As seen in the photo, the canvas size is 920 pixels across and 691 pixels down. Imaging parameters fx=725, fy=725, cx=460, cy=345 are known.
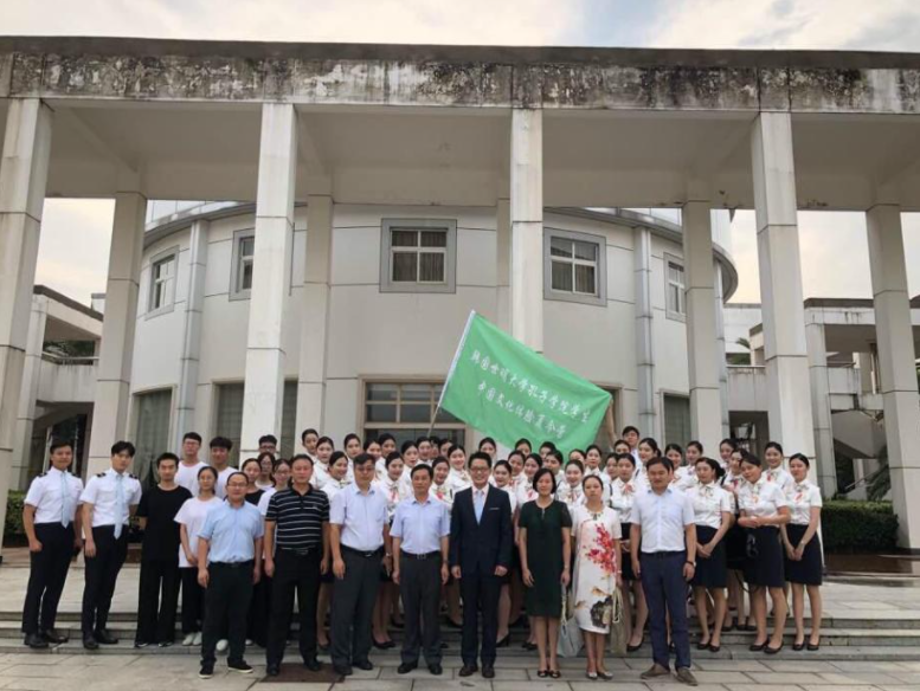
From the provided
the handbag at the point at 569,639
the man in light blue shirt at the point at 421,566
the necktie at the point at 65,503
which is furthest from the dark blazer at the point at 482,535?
the necktie at the point at 65,503

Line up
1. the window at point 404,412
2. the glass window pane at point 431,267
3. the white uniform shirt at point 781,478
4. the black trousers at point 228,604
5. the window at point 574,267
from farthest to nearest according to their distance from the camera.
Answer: the window at point 574,267, the glass window pane at point 431,267, the window at point 404,412, the white uniform shirt at point 781,478, the black trousers at point 228,604

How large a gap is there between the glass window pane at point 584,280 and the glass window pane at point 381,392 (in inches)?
162

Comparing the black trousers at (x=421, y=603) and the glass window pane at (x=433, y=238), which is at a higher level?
the glass window pane at (x=433, y=238)

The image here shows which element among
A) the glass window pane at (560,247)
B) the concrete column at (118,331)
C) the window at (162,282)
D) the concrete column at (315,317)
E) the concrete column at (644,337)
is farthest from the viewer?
the window at (162,282)

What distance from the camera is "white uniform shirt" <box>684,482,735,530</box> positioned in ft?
19.3

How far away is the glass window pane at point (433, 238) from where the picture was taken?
13641 millimetres

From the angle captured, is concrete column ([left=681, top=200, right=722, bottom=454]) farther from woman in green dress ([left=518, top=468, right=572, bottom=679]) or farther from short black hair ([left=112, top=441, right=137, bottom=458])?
short black hair ([left=112, top=441, right=137, bottom=458])

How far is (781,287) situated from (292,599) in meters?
6.73

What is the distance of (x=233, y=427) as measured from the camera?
14.0 m

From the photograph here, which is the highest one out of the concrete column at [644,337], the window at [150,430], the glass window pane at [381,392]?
the concrete column at [644,337]

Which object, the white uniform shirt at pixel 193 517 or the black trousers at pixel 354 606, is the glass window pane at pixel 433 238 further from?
the black trousers at pixel 354 606

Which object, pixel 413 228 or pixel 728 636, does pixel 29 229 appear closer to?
pixel 413 228

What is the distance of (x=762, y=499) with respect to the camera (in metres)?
5.95

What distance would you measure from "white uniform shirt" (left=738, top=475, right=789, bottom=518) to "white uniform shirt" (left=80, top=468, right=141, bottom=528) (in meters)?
5.14
